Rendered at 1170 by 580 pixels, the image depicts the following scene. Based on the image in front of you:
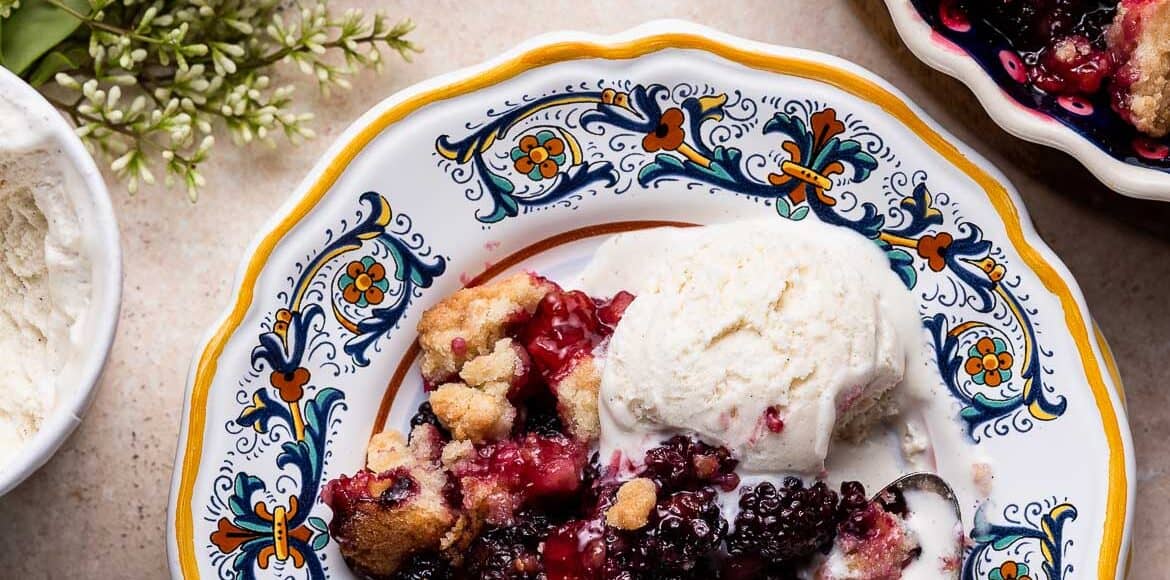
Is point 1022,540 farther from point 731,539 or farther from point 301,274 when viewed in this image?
point 301,274

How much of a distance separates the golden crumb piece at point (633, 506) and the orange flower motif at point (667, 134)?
0.59m

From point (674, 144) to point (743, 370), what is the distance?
1.44 ft

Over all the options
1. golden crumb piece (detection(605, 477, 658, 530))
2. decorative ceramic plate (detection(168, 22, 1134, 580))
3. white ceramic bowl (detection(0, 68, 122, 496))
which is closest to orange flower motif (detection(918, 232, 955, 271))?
decorative ceramic plate (detection(168, 22, 1134, 580))

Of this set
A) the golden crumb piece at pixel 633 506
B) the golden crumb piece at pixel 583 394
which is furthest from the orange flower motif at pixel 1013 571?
the golden crumb piece at pixel 583 394

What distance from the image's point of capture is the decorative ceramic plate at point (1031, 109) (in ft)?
5.98

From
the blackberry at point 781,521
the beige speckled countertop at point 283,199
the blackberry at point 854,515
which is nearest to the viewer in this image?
the blackberry at point 781,521

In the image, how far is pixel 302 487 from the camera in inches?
81.7

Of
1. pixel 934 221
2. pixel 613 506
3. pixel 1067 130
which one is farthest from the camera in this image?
pixel 934 221

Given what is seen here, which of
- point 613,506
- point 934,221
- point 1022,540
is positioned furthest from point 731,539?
point 934,221

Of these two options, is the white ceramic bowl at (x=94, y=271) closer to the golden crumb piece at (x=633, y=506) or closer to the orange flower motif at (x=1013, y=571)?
the golden crumb piece at (x=633, y=506)

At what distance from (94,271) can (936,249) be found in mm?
1380

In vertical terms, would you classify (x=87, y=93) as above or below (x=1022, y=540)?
above

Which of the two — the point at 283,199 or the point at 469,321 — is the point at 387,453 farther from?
the point at 283,199

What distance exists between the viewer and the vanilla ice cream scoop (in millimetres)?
1945
